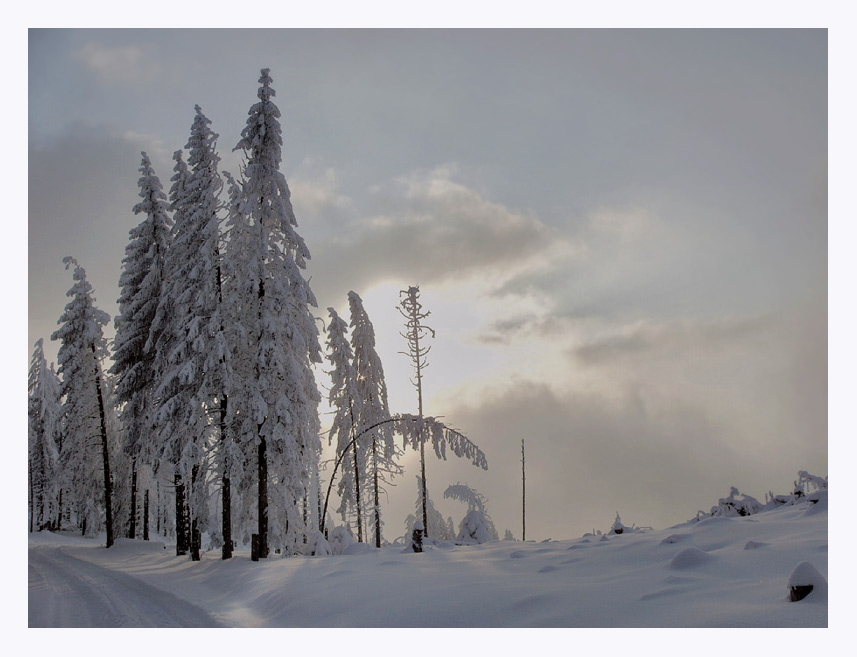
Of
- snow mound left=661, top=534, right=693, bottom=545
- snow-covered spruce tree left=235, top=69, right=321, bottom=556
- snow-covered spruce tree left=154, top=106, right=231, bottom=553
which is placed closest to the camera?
snow mound left=661, top=534, right=693, bottom=545

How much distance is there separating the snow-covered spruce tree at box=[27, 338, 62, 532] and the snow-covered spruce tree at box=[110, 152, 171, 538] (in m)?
14.7

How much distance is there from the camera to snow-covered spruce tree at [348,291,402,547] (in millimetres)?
27641

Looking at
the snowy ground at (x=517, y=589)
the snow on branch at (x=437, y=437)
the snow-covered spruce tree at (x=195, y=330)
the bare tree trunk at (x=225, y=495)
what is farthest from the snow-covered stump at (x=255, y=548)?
the snow on branch at (x=437, y=437)

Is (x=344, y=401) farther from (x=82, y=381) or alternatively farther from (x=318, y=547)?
(x=82, y=381)

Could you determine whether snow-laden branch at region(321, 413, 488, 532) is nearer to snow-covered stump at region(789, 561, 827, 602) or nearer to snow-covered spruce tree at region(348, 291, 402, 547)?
snow-covered spruce tree at region(348, 291, 402, 547)

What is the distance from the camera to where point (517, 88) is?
42.9 ft

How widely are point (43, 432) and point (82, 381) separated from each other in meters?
18.9

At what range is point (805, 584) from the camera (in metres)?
6.71

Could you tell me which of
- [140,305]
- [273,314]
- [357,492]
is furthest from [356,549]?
[140,305]

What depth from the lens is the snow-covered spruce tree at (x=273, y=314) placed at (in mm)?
19062

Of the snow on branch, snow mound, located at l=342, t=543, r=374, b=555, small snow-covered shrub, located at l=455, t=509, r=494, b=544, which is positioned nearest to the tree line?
the snow on branch

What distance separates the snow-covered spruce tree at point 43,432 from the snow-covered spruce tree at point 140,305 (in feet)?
48.3

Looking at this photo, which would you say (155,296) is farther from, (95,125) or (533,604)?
(533,604)
